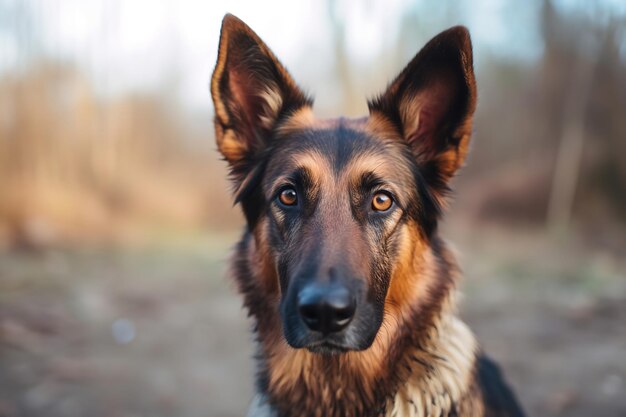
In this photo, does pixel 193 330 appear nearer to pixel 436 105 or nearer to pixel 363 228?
pixel 363 228

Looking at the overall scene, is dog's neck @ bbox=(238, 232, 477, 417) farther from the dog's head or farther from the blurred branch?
the blurred branch

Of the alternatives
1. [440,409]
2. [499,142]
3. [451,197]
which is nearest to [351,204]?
[451,197]

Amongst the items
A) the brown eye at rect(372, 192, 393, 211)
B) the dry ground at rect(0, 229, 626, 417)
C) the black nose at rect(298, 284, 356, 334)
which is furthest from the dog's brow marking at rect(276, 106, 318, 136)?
the dry ground at rect(0, 229, 626, 417)

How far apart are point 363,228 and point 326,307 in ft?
1.95

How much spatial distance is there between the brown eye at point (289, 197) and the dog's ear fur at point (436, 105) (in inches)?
31.3

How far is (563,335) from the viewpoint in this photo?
22.6ft

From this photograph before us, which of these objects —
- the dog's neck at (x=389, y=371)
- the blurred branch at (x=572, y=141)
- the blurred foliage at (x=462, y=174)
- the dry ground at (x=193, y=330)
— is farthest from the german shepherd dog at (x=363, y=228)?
the blurred foliage at (x=462, y=174)

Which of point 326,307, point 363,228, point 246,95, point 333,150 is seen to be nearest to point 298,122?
point 246,95

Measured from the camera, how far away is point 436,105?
3.05 meters

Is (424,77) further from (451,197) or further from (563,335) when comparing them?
(563,335)

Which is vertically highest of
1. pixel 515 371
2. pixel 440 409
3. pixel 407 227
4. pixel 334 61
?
pixel 334 61

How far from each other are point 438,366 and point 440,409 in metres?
0.23

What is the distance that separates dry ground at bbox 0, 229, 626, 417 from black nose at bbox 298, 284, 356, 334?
11.3 ft

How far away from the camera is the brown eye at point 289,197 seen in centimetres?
288
